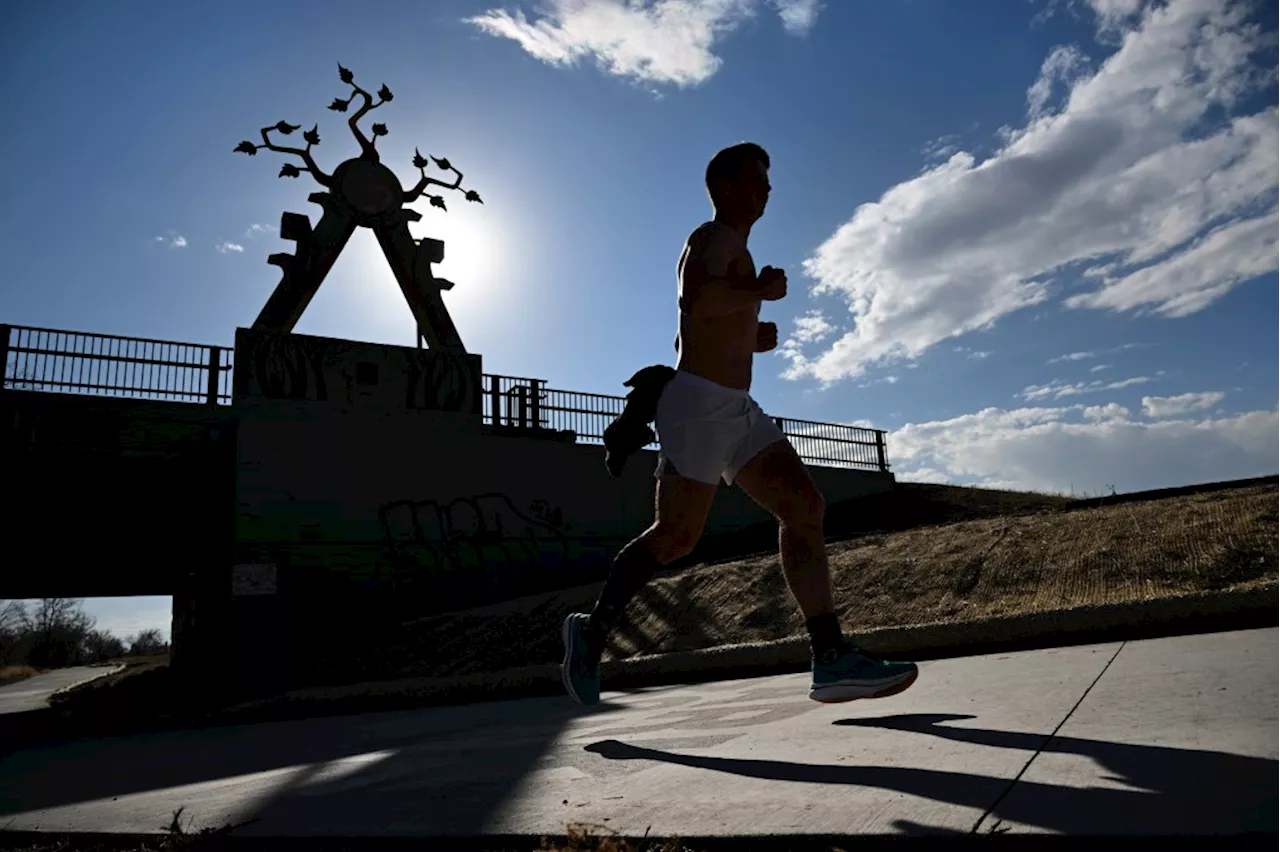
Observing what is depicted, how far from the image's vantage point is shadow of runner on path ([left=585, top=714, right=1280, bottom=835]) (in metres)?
1.12

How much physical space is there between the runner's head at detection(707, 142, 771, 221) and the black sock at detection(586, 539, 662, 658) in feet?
4.24

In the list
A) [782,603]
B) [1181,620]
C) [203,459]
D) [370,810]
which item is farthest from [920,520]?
[370,810]

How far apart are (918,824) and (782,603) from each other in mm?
4992

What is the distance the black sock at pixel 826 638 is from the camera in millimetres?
2523

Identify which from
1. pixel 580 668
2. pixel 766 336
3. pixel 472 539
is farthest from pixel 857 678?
pixel 472 539

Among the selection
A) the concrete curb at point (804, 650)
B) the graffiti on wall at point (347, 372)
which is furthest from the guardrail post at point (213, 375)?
the concrete curb at point (804, 650)

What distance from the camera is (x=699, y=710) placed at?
332cm

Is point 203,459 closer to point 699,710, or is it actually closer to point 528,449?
point 528,449

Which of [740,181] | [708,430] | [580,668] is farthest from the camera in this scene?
[740,181]

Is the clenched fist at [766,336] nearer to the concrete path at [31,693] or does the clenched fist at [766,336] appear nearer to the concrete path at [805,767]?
the concrete path at [805,767]

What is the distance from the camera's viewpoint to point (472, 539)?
49.3ft

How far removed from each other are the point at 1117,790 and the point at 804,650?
3.87 m

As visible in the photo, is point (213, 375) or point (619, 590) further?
point (213, 375)

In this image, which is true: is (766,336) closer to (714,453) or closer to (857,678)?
(714,453)
